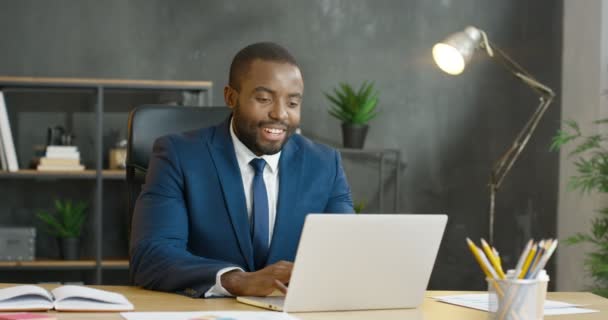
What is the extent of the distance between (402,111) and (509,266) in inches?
38.9

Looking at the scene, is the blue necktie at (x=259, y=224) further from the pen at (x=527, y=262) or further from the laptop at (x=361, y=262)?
the pen at (x=527, y=262)

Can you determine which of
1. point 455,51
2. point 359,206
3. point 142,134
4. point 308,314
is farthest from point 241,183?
point 359,206

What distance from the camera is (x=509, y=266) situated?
4660 mm

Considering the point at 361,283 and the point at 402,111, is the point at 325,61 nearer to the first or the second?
the point at 402,111

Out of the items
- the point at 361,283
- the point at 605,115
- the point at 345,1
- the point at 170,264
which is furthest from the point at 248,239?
the point at 345,1

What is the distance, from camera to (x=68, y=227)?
4.25 m

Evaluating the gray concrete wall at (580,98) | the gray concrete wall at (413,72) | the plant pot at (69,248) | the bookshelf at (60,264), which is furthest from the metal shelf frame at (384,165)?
the plant pot at (69,248)

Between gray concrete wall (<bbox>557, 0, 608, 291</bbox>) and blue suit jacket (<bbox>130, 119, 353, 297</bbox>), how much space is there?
2238mm

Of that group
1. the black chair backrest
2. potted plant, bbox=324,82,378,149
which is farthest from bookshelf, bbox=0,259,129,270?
the black chair backrest

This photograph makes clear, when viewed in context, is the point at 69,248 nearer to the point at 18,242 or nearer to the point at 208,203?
the point at 18,242

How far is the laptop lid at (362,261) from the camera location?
1441 mm

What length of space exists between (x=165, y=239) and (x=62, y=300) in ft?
1.26

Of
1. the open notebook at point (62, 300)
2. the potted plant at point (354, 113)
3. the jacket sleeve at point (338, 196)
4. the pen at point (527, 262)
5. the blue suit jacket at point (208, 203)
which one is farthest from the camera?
the potted plant at point (354, 113)

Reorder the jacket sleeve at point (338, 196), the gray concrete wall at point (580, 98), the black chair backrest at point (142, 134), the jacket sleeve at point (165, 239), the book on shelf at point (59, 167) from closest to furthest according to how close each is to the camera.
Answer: the jacket sleeve at point (165, 239)
the jacket sleeve at point (338, 196)
the black chair backrest at point (142, 134)
the gray concrete wall at point (580, 98)
the book on shelf at point (59, 167)
